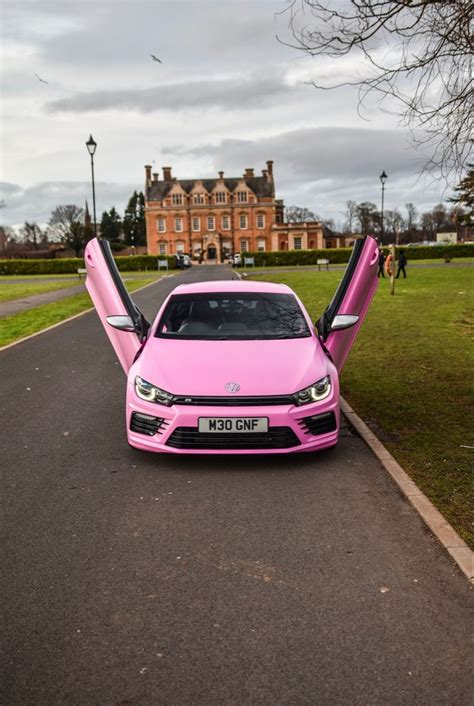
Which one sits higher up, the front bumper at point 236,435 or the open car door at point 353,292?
the open car door at point 353,292

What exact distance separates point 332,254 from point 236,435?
6682cm

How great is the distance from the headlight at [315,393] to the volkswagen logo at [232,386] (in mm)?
494

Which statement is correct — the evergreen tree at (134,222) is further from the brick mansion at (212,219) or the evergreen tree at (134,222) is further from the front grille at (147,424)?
the front grille at (147,424)

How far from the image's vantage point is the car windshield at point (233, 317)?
645 centimetres

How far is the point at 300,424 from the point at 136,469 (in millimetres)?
1491

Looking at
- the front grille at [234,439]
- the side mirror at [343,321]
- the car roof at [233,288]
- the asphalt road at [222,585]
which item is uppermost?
the car roof at [233,288]

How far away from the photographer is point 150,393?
18.2 feet

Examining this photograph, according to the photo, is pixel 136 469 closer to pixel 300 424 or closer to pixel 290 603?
pixel 300 424

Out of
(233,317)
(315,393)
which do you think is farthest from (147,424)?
(233,317)

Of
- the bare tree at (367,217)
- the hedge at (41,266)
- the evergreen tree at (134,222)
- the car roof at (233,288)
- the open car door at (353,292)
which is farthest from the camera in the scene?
the evergreen tree at (134,222)

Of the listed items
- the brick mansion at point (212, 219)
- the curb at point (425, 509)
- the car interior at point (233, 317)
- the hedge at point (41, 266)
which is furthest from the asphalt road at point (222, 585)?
the brick mansion at point (212, 219)

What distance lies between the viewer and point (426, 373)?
31.6 feet

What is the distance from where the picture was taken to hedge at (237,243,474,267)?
217ft

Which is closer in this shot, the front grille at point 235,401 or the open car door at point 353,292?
the front grille at point 235,401
